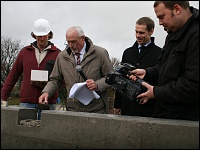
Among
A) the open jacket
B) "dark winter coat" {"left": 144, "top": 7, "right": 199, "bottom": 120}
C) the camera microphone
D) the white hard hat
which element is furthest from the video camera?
the white hard hat

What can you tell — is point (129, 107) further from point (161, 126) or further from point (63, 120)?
point (161, 126)

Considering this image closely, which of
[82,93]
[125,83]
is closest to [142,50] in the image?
[82,93]

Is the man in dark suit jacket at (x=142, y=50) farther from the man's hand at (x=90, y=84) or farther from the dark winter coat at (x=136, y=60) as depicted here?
the man's hand at (x=90, y=84)

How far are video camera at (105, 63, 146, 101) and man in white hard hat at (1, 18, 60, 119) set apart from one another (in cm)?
169

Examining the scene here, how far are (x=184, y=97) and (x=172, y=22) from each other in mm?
768

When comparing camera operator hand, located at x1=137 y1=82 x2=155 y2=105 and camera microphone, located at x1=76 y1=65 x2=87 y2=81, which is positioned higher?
camera microphone, located at x1=76 y1=65 x2=87 y2=81

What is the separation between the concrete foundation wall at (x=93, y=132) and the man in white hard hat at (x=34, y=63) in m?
0.79

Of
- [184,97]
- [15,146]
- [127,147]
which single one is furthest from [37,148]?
[184,97]

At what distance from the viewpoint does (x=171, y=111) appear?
3.62 m

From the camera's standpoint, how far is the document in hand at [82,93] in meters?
4.57

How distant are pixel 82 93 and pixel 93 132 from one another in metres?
0.97

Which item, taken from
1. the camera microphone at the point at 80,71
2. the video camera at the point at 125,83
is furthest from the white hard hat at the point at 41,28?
the video camera at the point at 125,83

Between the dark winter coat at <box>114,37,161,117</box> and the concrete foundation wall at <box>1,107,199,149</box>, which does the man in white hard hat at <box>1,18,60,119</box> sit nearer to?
the concrete foundation wall at <box>1,107,199,149</box>

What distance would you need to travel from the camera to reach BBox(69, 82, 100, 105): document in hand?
4574mm
